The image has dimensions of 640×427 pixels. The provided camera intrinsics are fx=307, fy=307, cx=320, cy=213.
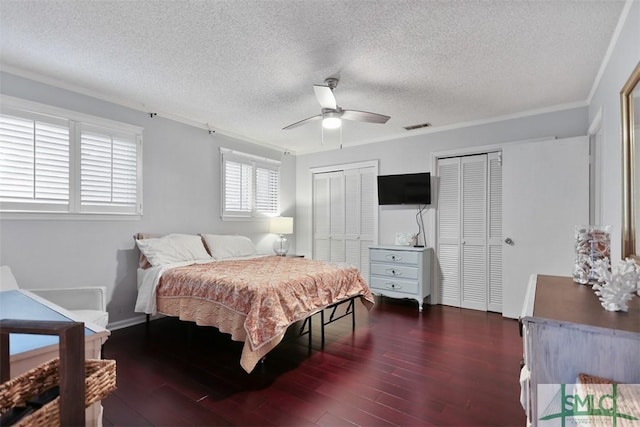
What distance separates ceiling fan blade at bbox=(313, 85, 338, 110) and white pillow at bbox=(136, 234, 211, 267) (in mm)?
2317

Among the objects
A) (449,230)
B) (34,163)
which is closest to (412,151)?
(449,230)

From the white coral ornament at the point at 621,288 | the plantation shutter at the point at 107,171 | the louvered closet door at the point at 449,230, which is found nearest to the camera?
the white coral ornament at the point at 621,288

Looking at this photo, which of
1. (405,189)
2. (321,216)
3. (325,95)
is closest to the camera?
(325,95)

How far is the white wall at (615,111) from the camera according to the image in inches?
71.5

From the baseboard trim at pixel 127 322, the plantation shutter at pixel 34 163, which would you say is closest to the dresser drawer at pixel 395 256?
the baseboard trim at pixel 127 322

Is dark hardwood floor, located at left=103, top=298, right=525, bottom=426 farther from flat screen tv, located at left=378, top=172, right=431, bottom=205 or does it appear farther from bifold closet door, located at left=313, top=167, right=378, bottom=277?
bifold closet door, located at left=313, top=167, right=378, bottom=277

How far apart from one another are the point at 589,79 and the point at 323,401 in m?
3.69

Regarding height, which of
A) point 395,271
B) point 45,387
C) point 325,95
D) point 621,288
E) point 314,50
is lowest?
point 395,271

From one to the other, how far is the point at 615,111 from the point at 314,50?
87.1 inches

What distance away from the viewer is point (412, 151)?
4.76 meters

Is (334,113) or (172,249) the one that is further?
(172,249)

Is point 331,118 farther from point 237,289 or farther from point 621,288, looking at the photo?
point 621,288

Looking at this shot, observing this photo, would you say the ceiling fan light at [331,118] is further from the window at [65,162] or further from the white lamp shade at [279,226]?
the white lamp shade at [279,226]

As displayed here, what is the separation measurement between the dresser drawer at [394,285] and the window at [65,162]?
3.33 meters
